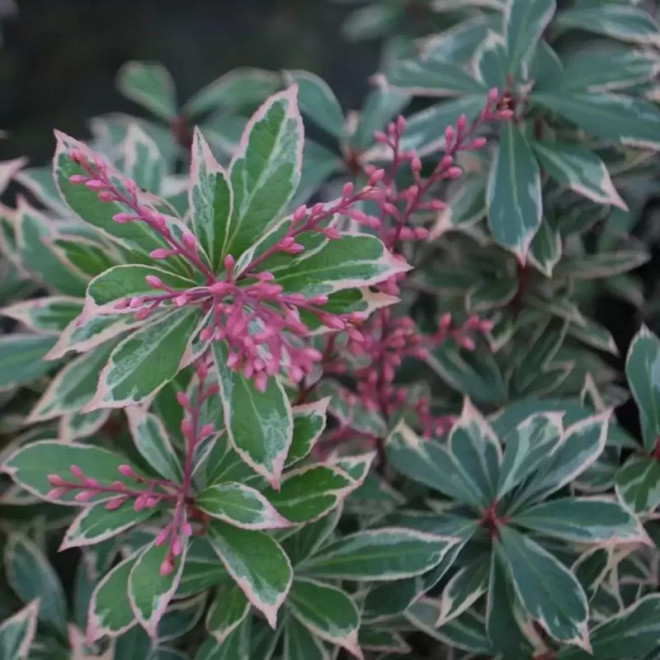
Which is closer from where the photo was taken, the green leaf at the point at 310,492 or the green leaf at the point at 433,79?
the green leaf at the point at 310,492

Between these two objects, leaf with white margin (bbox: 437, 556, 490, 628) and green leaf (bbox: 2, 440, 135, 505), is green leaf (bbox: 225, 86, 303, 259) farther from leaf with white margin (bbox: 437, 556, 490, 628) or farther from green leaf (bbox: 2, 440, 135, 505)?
leaf with white margin (bbox: 437, 556, 490, 628)

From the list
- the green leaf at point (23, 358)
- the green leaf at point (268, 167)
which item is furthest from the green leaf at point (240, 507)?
the green leaf at point (23, 358)

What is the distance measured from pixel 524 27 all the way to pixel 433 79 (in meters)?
0.12

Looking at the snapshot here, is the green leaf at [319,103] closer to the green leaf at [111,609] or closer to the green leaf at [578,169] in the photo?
the green leaf at [578,169]

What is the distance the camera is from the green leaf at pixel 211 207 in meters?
0.66

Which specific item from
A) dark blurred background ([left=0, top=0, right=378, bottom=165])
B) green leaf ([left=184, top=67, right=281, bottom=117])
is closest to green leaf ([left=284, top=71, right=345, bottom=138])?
green leaf ([left=184, top=67, right=281, bottom=117])

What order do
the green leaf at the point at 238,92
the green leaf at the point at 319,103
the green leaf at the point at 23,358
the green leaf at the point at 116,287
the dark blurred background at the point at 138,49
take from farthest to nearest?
1. the dark blurred background at the point at 138,49
2. the green leaf at the point at 238,92
3. the green leaf at the point at 319,103
4. the green leaf at the point at 23,358
5. the green leaf at the point at 116,287

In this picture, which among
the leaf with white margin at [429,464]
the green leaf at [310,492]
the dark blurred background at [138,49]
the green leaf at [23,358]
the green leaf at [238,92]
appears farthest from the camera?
the dark blurred background at [138,49]

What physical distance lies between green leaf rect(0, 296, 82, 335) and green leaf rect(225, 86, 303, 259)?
0.98 feet

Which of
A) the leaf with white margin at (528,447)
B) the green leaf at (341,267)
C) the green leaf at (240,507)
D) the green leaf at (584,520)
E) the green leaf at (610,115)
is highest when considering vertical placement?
the green leaf at (341,267)

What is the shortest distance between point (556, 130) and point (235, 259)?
546 mm

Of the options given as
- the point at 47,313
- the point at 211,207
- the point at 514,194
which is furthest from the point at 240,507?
the point at 514,194

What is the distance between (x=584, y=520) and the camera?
762mm

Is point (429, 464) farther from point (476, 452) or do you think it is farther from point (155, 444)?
point (155, 444)
